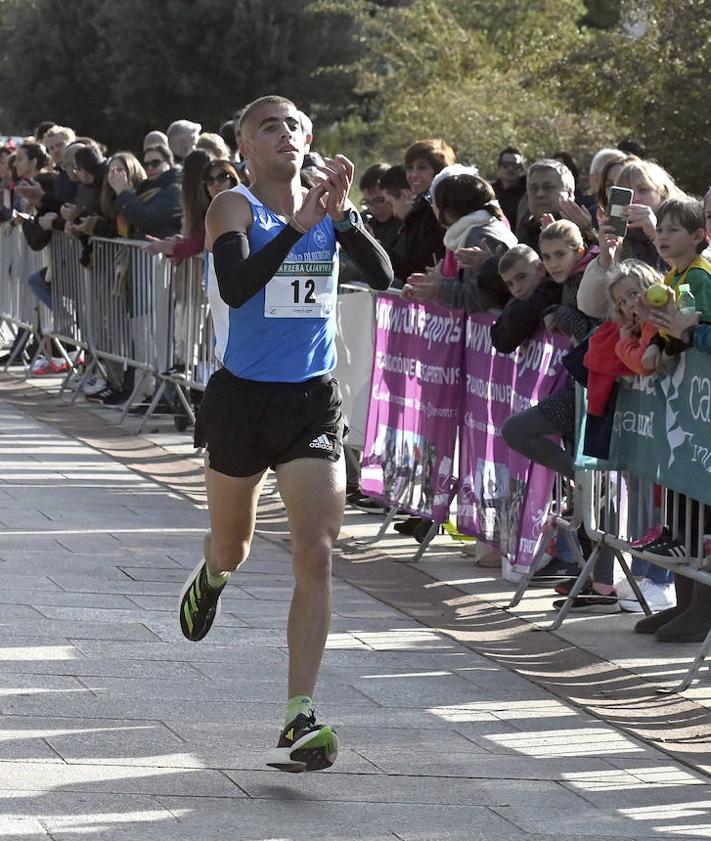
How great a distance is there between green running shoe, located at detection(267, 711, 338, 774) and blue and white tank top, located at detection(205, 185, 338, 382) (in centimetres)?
Result: 112

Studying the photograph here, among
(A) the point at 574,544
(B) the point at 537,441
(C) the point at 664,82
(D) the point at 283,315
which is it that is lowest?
(A) the point at 574,544

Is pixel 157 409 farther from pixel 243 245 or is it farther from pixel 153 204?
pixel 243 245

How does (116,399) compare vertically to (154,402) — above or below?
below

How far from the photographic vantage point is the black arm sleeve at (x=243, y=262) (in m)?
5.57

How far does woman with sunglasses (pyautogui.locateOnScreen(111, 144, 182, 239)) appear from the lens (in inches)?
534

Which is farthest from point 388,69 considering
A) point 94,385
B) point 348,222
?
point 348,222

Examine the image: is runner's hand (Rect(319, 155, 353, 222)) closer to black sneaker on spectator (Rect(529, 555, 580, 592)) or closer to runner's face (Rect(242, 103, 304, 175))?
runner's face (Rect(242, 103, 304, 175))

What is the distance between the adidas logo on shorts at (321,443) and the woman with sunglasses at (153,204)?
788cm

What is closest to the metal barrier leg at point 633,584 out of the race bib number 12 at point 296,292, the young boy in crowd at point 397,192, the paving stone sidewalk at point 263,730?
the paving stone sidewalk at point 263,730

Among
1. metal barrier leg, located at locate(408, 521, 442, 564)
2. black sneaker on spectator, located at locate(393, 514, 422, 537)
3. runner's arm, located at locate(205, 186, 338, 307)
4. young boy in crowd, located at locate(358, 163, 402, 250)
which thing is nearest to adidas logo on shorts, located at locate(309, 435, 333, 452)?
runner's arm, located at locate(205, 186, 338, 307)

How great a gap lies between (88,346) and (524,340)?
7.23m

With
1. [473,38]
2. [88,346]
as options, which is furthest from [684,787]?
[473,38]

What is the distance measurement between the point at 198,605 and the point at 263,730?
0.65 meters

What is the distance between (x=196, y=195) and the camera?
40.2 ft
